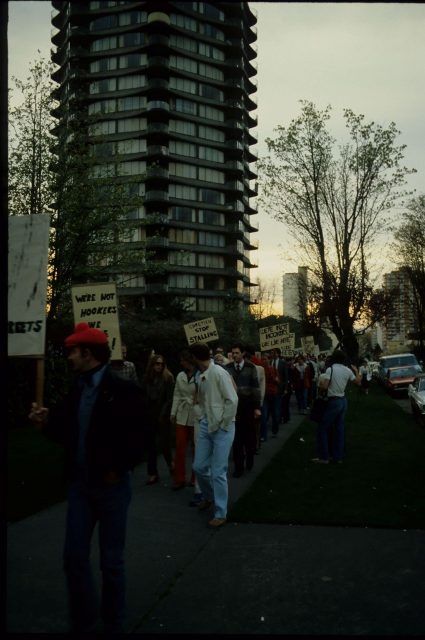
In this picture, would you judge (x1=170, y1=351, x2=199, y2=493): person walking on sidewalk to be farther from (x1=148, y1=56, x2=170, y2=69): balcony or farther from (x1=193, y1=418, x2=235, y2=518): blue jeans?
(x1=148, y1=56, x2=170, y2=69): balcony

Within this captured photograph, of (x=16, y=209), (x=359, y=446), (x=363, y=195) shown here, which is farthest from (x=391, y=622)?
(x=363, y=195)

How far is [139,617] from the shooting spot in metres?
4.43

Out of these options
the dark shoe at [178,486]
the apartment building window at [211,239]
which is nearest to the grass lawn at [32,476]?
the dark shoe at [178,486]

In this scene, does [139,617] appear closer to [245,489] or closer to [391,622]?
[391,622]

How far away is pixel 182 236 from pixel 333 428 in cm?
6677

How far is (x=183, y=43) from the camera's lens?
78562 mm

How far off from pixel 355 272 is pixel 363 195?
14.5 feet

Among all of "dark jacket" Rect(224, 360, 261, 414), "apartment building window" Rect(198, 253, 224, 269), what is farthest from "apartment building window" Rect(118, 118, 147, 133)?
"dark jacket" Rect(224, 360, 261, 414)

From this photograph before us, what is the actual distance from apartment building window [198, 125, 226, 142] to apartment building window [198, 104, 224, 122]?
51.9 inches

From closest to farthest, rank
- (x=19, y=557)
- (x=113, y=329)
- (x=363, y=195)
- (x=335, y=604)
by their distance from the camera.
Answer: (x=335, y=604), (x=19, y=557), (x=113, y=329), (x=363, y=195)

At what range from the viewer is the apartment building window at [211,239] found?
260 feet

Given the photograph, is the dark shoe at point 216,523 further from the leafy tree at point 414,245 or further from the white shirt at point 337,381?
the leafy tree at point 414,245

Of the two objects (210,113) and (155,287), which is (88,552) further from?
(210,113)

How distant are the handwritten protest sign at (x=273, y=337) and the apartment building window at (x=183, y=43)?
66675 mm
